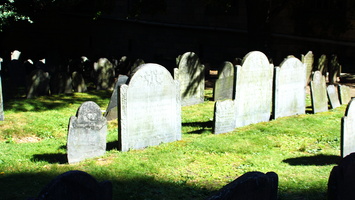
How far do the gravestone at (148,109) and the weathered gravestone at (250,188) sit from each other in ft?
13.9

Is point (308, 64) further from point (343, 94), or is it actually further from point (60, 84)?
point (60, 84)

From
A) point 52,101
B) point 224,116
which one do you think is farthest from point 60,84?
point 224,116

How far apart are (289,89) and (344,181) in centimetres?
686

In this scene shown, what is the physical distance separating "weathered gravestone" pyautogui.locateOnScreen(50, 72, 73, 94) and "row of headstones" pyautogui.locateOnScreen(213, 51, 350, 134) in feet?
19.9

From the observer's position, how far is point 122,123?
833 centimetres

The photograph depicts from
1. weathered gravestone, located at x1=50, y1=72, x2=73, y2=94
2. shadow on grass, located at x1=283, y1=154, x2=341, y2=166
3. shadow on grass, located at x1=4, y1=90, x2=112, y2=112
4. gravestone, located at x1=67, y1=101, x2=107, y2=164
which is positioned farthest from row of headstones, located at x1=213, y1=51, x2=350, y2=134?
weathered gravestone, located at x1=50, y1=72, x2=73, y2=94

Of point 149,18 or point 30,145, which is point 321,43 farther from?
point 30,145

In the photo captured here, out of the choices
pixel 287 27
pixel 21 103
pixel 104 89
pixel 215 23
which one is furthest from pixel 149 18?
pixel 21 103

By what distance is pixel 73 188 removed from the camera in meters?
4.32

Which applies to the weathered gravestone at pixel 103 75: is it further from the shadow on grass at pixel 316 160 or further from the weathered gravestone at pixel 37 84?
the shadow on grass at pixel 316 160

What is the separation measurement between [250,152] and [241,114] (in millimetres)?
2125

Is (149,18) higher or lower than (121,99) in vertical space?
higher

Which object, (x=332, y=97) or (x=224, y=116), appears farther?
(x=332, y=97)

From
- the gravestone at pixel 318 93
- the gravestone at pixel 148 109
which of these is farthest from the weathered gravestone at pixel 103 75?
the gravestone at pixel 148 109
